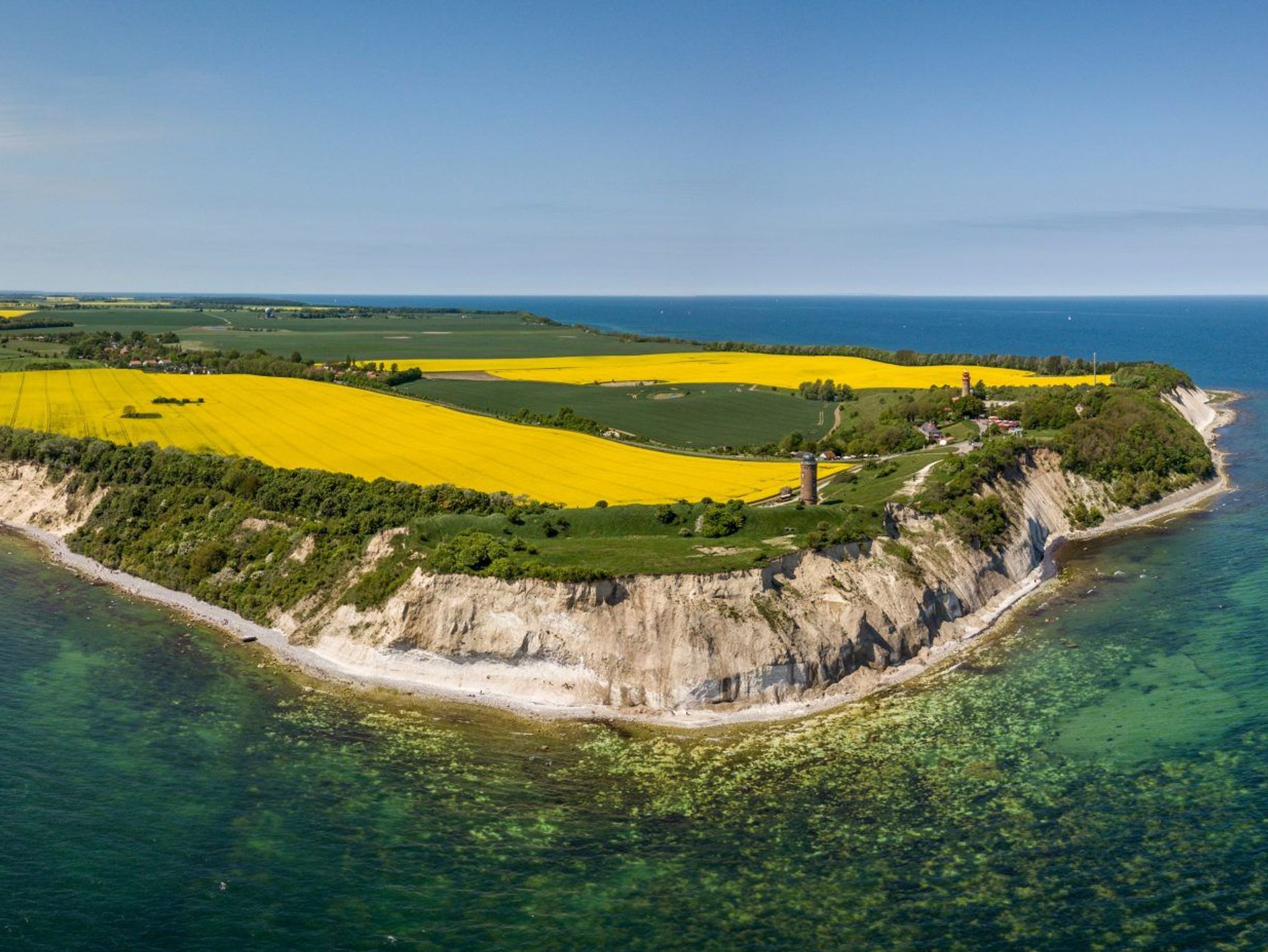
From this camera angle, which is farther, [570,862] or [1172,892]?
[570,862]

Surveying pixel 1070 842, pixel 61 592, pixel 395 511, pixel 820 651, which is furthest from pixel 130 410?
pixel 1070 842

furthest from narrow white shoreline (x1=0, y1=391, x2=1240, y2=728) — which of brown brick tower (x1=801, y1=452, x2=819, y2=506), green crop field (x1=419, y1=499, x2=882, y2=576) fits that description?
brown brick tower (x1=801, y1=452, x2=819, y2=506)

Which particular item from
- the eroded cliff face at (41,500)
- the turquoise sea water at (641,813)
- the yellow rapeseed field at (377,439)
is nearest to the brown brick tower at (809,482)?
the yellow rapeseed field at (377,439)

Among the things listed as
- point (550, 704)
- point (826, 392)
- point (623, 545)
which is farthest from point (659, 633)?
point (826, 392)

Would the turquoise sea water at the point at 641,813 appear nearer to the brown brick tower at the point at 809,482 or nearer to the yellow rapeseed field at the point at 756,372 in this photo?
the brown brick tower at the point at 809,482

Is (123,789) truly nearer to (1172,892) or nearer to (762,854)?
(762,854)

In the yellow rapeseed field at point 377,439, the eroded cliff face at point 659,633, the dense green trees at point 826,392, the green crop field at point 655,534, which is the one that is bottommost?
the eroded cliff face at point 659,633

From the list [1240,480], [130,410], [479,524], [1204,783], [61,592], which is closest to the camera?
[1204,783]
